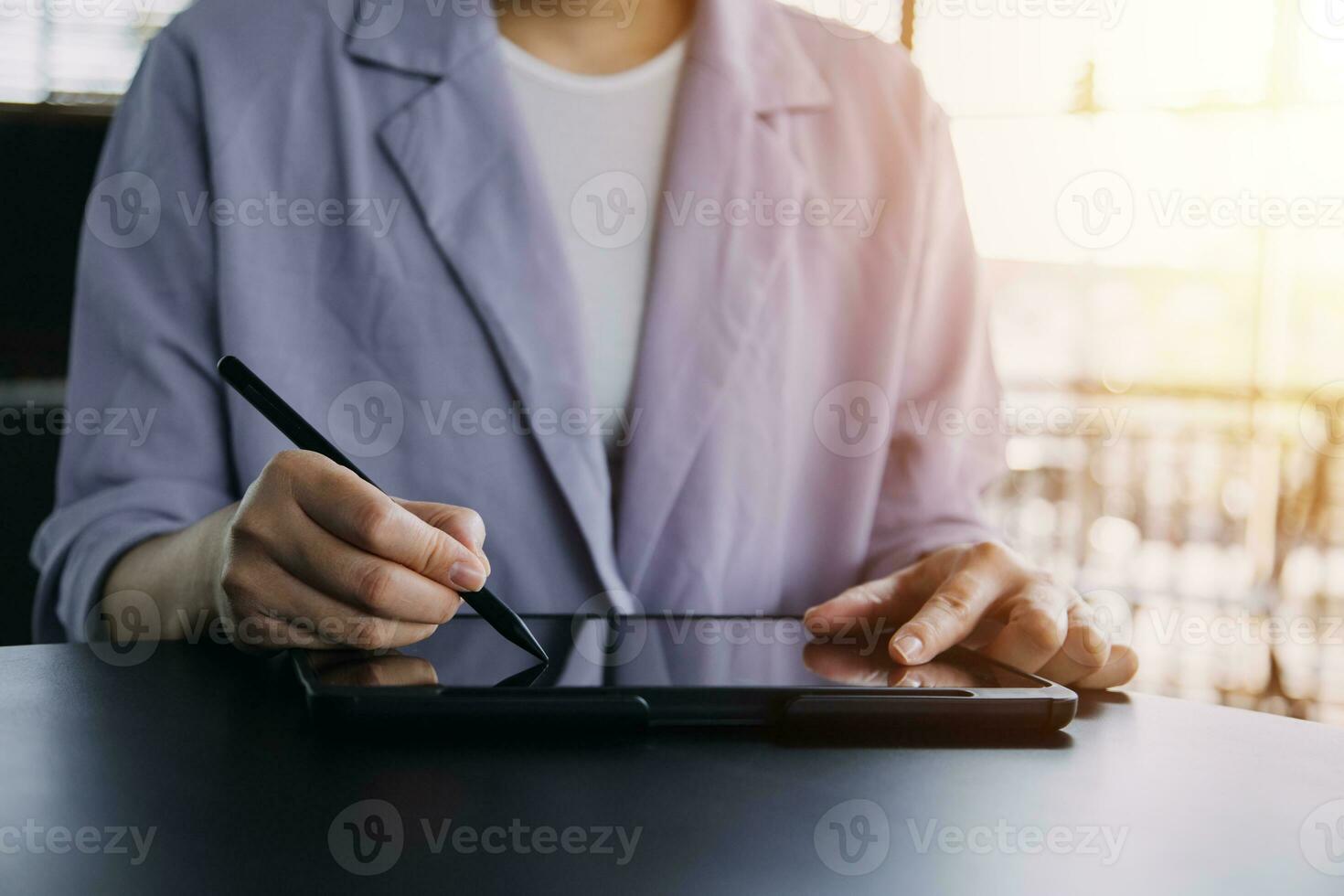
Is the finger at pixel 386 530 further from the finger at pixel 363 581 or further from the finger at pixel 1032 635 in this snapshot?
the finger at pixel 1032 635

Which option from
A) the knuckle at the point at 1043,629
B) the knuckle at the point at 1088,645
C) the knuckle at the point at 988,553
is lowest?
the knuckle at the point at 1088,645

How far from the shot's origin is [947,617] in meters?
0.49

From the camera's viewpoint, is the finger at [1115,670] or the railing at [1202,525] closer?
the finger at [1115,670]

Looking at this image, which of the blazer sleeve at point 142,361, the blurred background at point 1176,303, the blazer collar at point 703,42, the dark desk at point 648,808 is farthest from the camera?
the blurred background at point 1176,303

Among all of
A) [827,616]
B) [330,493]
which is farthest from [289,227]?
[827,616]

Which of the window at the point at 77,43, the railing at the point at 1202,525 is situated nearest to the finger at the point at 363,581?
the window at the point at 77,43

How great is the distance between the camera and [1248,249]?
8.71 feet

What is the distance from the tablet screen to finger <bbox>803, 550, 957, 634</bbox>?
0.04 ft

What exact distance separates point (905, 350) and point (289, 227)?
606mm

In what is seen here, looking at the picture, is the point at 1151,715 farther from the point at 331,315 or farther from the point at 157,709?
the point at 331,315

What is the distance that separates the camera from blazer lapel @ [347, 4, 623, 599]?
2.57 feet

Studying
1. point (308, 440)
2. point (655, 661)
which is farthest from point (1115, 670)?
point (308, 440)

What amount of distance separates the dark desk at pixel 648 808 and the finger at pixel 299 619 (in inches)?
2.7

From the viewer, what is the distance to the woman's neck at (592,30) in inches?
36.4
